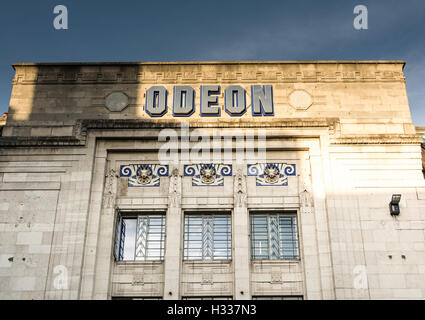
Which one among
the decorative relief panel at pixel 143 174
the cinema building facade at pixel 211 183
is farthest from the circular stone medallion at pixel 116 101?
the decorative relief panel at pixel 143 174

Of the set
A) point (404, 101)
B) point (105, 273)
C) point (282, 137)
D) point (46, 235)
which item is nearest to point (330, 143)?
point (282, 137)

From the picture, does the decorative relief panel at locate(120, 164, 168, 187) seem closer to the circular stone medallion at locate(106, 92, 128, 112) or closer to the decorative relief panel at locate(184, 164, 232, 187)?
the decorative relief panel at locate(184, 164, 232, 187)

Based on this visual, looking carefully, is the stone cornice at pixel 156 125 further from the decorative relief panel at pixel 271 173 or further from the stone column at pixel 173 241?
the stone column at pixel 173 241

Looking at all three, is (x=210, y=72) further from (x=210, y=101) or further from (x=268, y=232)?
(x=268, y=232)

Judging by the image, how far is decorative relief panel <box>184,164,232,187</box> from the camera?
1838 cm

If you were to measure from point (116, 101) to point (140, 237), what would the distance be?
17.6 feet

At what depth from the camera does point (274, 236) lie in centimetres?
1778

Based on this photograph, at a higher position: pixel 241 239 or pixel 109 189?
pixel 109 189

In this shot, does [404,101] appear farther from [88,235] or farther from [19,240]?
[19,240]

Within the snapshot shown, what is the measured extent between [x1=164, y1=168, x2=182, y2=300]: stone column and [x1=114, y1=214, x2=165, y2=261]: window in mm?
488

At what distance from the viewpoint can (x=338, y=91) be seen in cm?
1975

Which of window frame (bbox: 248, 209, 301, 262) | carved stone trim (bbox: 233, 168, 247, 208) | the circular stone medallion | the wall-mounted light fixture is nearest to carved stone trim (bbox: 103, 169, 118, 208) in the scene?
the circular stone medallion

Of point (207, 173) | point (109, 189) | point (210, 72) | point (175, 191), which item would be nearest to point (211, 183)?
point (207, 173)

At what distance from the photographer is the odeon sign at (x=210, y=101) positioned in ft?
63.6
